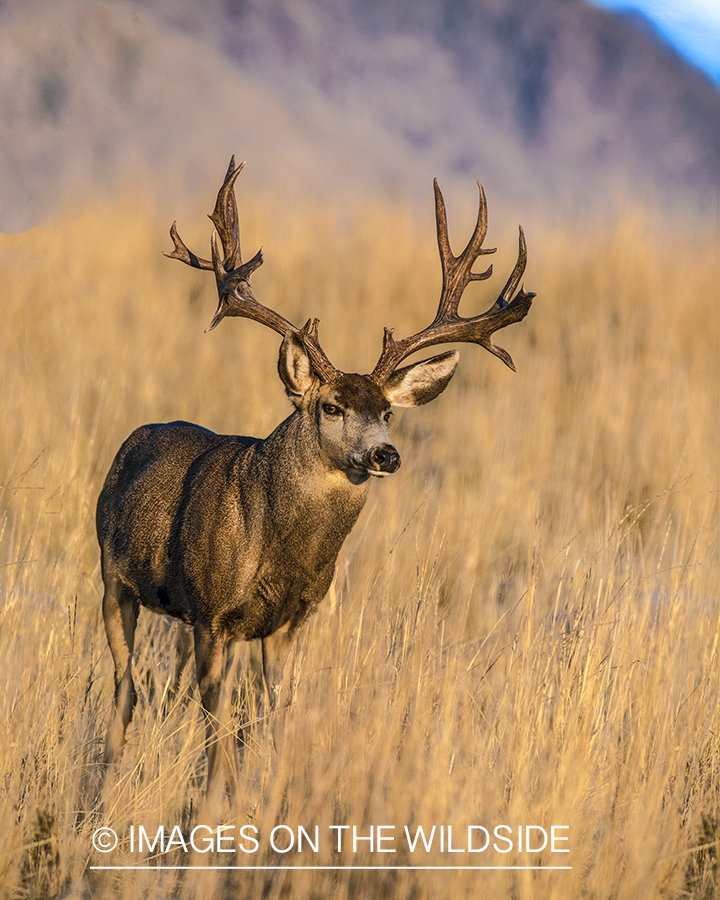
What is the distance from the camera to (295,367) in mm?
4352

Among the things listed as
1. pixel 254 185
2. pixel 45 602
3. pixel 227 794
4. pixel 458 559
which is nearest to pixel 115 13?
pixel 254 185

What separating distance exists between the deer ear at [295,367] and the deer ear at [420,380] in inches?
14.6

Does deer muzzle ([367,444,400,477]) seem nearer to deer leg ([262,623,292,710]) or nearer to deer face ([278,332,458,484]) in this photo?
deer face ([278,332,458,484])

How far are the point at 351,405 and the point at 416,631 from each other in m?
0.95

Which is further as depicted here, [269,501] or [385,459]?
[269,501]

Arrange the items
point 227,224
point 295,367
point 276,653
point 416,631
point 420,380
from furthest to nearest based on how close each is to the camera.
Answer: point 227,224 < point 420,380 < point 276,653 < point 295,367 < point 416,631

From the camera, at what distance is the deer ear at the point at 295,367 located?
4270mm

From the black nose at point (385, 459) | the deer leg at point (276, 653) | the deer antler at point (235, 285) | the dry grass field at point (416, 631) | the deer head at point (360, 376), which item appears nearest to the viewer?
the dry grass field at point (416, 631)

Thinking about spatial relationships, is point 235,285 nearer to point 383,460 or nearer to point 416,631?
point 383,460

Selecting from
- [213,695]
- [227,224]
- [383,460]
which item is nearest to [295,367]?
[383,460]

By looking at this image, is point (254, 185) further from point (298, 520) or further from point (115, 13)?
point (298, 520)

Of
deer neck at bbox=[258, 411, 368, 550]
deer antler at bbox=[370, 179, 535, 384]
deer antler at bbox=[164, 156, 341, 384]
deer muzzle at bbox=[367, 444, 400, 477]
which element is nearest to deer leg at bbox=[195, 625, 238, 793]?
deer neck at bbox=[258, 411, 368, 550]

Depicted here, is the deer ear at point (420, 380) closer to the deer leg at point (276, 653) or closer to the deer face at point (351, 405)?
the deer face at point (351, 405)

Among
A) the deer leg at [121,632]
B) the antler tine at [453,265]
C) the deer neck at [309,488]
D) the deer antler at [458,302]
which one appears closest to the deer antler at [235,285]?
the deer neck at [309,488]
